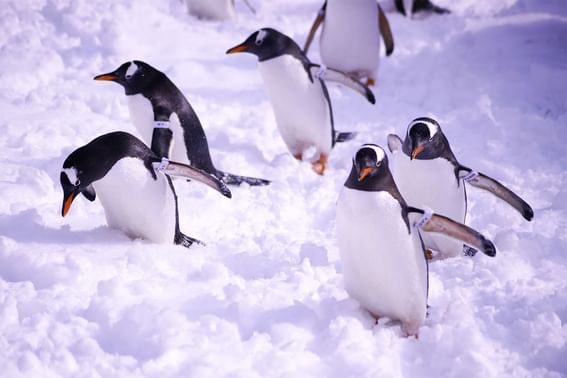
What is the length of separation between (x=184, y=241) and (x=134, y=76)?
1070 mm

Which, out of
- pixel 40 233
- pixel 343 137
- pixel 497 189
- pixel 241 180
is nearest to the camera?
pixel 40 233

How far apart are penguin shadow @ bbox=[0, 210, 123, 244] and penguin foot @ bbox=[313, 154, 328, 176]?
1578 millimetres

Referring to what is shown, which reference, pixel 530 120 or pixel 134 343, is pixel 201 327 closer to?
pixel 134 343

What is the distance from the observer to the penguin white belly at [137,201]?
112 inches

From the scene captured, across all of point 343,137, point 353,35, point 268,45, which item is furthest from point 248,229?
point 353,35

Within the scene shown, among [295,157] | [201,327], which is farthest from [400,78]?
[201,327]

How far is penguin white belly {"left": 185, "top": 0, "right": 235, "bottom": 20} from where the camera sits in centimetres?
668

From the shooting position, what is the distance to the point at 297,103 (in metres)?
4.27

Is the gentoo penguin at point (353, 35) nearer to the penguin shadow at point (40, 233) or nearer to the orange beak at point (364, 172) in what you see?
the penguin shadow at point (40, 233)

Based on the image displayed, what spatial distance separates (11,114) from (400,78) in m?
3.29

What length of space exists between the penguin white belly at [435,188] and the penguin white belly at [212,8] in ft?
13.3

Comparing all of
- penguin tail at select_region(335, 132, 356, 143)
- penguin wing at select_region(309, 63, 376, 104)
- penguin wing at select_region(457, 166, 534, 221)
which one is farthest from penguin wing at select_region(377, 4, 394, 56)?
penguin wing at select_region(457, 166, 534, 221)

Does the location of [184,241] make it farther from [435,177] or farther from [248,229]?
[435,177]

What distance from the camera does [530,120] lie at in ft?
15.8
